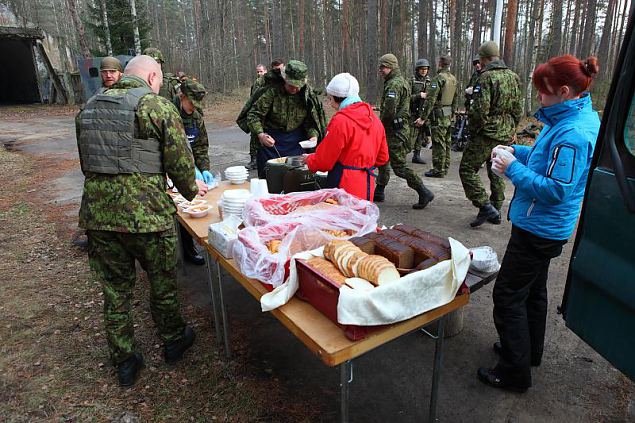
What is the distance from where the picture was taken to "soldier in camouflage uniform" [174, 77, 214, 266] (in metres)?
3.99

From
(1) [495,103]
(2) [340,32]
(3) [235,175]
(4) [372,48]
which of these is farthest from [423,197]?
(2) [340,32]

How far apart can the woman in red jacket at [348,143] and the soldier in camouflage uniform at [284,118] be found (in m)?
1.44

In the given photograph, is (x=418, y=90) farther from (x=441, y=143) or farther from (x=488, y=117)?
(x=488, y=117)

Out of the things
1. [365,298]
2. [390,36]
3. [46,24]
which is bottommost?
[365,298]

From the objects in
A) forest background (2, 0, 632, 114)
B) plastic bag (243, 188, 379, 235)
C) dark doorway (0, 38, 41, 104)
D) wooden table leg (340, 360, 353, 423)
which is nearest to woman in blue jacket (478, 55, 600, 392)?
plastic bag (243, 188, 379, 235)

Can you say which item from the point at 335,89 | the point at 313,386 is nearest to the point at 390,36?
the point at 335,89

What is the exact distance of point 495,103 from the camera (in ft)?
16.3

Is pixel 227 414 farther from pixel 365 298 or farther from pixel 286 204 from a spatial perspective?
pixel 365 298

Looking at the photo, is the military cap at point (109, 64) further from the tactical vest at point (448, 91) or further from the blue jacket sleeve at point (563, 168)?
the tactical vest at point (448, 91)

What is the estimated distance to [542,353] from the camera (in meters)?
2.77

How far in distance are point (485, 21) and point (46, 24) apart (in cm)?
4727

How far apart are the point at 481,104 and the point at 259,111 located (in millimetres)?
2667

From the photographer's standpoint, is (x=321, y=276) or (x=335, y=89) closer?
(x=321, y=276)

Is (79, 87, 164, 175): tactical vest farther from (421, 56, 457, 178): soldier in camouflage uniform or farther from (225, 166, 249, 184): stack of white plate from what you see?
(421, 56, 457, 178): soldier in camouflage uniform
